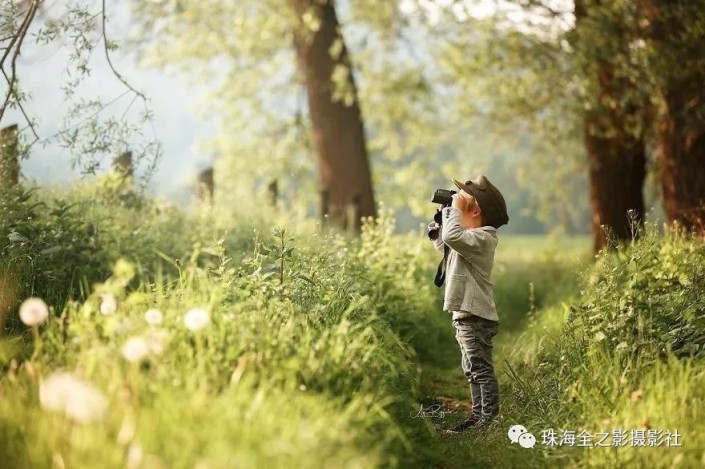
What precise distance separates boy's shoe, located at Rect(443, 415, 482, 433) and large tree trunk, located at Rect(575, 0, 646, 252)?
256 inches

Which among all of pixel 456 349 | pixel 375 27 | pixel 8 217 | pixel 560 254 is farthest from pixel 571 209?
pixel 8 217

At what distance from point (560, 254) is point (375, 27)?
21.0 feet

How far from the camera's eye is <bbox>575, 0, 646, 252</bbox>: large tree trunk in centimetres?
1149

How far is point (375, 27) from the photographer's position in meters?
16.1

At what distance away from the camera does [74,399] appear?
325 centimetres

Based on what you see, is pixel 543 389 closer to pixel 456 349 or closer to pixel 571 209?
pixel 456 349

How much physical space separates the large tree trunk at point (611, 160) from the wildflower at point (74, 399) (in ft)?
30.5

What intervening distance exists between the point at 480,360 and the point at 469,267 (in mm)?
653

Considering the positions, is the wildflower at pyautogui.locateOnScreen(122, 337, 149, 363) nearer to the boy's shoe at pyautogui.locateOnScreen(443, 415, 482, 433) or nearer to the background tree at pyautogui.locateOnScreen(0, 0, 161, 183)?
the boy's shoe at pyautogui.locateOnScreen(443, 415, 482, 433)

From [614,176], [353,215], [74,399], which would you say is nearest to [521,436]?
[74,399]

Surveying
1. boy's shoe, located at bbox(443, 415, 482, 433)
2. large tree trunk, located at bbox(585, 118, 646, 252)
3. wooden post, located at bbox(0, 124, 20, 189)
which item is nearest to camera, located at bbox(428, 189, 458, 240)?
boy's shoe, located at bbox(443, 415, 482, 433)

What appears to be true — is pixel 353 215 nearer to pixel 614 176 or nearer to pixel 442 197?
pixel 614 176

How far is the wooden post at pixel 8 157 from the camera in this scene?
6.96 m

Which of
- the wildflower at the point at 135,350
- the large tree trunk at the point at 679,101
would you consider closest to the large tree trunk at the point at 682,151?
the large tree trunk at the point at 679,101
